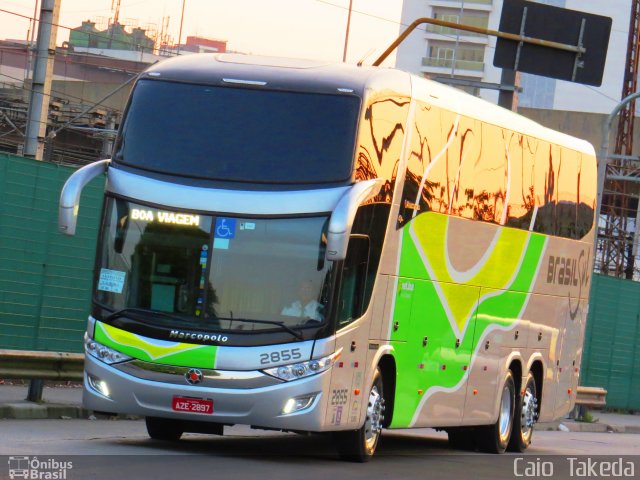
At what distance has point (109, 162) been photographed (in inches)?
541

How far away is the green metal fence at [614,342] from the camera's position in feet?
101

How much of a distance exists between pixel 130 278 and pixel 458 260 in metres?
4.55

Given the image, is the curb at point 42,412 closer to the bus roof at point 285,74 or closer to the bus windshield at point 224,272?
the bus windshield at point 224,272

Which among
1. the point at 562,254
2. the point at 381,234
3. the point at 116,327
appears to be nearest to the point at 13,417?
the point at 116,327

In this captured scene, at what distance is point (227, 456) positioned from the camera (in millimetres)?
13438

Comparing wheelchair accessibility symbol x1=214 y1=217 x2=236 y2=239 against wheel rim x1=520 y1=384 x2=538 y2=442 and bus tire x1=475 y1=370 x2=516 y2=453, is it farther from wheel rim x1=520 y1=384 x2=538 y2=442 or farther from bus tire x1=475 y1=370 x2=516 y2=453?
wheel rim x1=520 y1=384 x2=538 y2=442

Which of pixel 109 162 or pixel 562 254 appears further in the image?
pixel 562 254

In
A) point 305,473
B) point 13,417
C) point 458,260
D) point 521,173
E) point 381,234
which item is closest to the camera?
point 305,473

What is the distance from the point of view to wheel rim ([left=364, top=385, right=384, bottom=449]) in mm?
14166

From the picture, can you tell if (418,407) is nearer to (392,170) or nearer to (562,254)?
(392,170)

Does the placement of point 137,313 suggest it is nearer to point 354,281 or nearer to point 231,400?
point 231,400

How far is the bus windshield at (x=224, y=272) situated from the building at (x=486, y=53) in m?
106

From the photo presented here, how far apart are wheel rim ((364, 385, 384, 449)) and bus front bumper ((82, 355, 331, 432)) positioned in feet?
4.10

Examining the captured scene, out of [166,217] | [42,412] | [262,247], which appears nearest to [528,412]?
[42,412]
